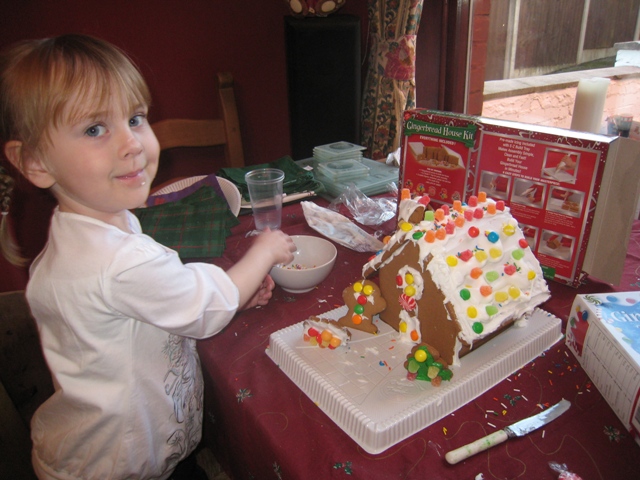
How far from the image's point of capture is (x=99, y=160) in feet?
2.39

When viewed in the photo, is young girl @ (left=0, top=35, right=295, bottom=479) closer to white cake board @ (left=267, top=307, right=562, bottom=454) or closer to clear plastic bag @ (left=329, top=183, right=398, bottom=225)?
white cake board @ (left=267, top=307, right=562, bottom=454)

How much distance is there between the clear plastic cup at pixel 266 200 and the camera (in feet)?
4.27

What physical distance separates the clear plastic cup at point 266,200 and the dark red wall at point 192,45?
113 centimetres

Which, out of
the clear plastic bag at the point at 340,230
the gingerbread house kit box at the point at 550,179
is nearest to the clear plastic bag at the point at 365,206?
the clear plastic bag at the point at 340,230

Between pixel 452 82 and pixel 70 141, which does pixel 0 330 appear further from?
pixel 452 82

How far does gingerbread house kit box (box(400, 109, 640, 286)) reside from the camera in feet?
2.98

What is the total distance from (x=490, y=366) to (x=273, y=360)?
1.20 ft

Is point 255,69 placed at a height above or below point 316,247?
above

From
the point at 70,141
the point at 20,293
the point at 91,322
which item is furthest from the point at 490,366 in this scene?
the point at 20,293

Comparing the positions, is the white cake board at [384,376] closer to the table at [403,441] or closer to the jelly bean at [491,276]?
the table at [403,441]

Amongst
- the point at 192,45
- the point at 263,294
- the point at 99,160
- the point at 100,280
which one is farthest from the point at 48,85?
the point at 192,45

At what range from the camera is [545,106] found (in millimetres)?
2770

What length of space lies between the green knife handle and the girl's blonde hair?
2.38 feet

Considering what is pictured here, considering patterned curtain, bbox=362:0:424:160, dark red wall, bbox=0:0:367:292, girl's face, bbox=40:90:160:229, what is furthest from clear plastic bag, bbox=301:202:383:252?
patterned curtain, bbox=362:0:424:160
